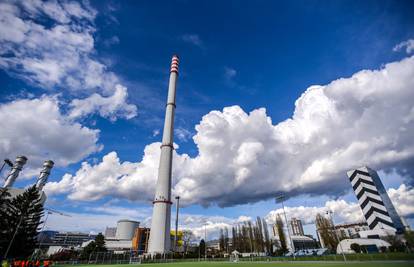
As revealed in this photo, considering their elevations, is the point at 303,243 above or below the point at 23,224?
above

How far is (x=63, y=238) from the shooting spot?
5787 inches

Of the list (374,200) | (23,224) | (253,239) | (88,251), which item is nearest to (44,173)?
(88,251)

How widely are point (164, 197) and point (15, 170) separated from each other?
57.1 m

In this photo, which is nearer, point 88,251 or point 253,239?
point 88,251

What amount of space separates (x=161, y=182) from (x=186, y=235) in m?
79.2

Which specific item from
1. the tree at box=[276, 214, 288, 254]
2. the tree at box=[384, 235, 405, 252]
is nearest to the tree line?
the tree at box=[276, 214, 288, 254]

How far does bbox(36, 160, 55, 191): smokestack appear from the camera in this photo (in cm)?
7813

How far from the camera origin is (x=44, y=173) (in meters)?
80.1

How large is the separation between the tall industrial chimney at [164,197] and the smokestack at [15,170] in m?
53.5

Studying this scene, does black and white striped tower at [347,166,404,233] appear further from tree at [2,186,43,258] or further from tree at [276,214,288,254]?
tree at [2,186,43,258]

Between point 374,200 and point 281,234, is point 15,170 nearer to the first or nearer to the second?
point 281,234

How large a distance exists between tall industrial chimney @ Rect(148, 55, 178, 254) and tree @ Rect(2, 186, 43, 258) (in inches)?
906

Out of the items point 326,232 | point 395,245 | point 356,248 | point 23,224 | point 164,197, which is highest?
point 164,197

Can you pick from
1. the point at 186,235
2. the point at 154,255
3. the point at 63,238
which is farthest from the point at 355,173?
the point at 63,238
